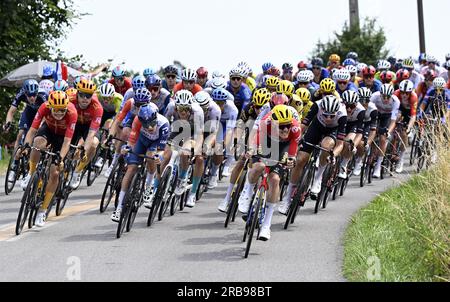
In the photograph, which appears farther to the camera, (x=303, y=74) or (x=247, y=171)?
(x=303, y=74)

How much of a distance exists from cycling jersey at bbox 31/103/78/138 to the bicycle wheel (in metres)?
3.04

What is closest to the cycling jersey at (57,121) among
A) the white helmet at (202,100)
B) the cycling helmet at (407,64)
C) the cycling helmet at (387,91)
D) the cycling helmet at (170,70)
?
the white helmet at (202,100)

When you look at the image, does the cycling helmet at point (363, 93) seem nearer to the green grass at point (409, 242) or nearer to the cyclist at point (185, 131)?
the cyclist at point (185, 131)

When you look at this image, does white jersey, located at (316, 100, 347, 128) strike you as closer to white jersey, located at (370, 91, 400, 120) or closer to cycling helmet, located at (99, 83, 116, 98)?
cycling helmet, located at (99, 83, 116, 98)

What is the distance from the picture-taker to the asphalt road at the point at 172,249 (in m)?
11.5

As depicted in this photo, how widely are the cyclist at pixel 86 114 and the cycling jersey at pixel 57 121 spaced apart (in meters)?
0.58

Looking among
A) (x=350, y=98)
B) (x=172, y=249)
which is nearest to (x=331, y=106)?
(x=350, y=98)

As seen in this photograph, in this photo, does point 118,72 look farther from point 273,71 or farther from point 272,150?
point 272,150

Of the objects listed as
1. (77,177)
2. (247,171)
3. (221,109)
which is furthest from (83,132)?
(247,171)

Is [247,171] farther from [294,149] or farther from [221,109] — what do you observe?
[221,109]

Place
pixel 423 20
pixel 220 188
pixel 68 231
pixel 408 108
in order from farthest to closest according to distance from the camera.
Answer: pixel 423 20 < pixel 408 108 < pixel 220 188 < pixel 68 231

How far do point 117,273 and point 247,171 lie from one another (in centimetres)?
351

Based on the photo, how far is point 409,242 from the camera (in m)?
13.1
